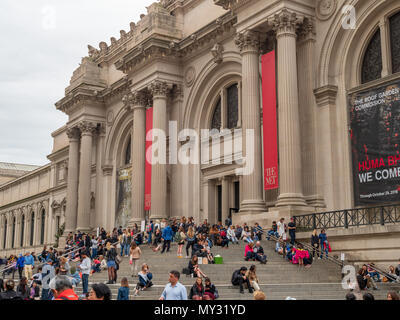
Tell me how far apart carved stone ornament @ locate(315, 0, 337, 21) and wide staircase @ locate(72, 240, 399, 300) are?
10.4 m

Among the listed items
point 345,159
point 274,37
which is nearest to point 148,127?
point 274,37

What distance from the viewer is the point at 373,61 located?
2345cm

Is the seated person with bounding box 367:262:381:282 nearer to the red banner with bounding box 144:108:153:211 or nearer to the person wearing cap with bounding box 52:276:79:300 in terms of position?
the person wearing cap with bounding box 52:276:79:300

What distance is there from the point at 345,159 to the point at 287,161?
2.47 metres

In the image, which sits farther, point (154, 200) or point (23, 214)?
point (23, 214)

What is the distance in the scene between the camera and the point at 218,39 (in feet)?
103

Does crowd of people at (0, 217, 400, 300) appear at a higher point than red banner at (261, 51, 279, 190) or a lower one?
lower

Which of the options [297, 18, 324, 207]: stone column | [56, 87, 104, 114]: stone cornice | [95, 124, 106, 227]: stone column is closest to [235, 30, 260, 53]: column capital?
[297, 18, 324, 207]: stone column

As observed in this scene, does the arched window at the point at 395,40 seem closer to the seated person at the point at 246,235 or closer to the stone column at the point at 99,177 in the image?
the seated person at the point at 246,235

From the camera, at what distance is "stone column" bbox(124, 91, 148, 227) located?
3469cm

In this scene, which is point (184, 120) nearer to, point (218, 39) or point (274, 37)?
point (218, 39)

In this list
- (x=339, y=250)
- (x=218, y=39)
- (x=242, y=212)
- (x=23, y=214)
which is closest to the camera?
(x=339, y=250)

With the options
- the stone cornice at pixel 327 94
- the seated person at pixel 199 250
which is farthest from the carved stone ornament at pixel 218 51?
the seated person at pixel 199 250

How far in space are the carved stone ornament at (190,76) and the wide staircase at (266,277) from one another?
14.0m
